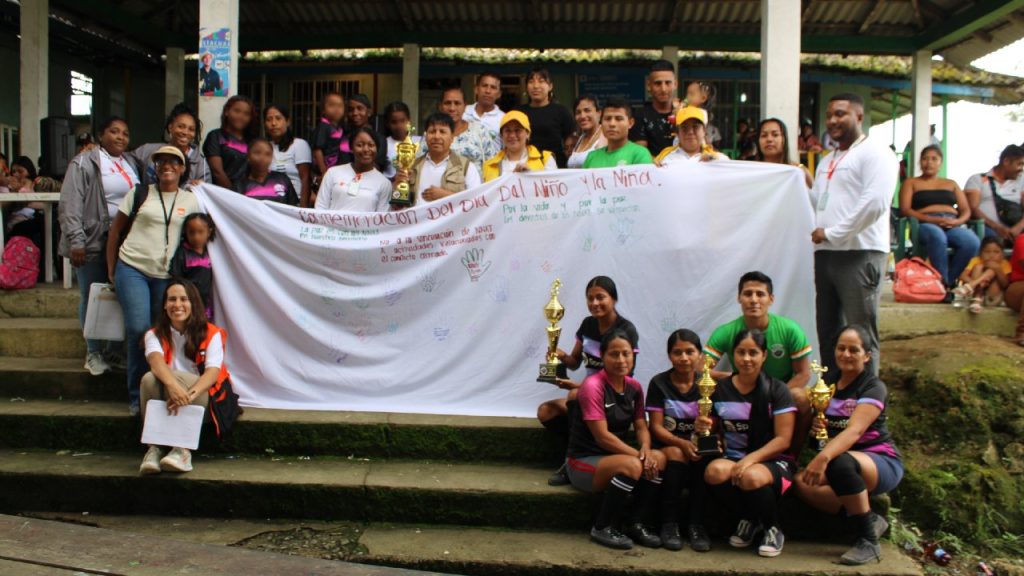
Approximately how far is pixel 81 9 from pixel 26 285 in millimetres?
5349

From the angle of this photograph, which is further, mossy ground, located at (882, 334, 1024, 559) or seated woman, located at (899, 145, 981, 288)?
seated woman, located at (899, 145, 981, 288)

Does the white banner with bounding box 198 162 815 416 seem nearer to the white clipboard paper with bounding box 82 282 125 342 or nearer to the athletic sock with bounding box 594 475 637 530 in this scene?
the white clipboard paper with bounding box 82 282 125 342

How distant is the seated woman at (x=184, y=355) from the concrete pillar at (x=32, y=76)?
6.05m

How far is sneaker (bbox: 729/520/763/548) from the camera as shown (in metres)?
3.84

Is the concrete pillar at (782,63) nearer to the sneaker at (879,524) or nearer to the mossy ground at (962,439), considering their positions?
the mossy ground at (962,439)

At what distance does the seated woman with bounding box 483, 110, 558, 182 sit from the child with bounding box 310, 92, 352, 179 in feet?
4.16

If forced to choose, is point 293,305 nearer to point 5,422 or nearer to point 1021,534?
point 5,422

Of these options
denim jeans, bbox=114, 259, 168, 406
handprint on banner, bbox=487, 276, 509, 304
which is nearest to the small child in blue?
denim jeans, bbox=114, 259, 168, 406

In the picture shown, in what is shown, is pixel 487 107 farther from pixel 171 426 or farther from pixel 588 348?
pixel 171 426

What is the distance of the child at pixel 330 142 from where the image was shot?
6055 millimetres

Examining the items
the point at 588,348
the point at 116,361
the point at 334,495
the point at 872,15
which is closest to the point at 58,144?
the point at 116,361

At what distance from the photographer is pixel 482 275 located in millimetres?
4945

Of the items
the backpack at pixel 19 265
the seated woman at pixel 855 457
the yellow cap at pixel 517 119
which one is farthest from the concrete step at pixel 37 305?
the seated woman at pixel 855 457

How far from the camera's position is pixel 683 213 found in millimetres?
4836
